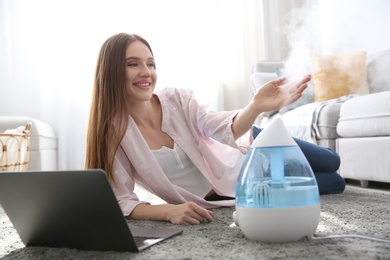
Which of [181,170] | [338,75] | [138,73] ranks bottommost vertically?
[181,170]

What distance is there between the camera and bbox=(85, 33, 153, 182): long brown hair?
1.54m

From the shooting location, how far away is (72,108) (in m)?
4.19

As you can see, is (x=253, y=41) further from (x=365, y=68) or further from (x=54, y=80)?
(x=54, y=80)

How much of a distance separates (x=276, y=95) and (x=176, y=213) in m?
Result: 0.42

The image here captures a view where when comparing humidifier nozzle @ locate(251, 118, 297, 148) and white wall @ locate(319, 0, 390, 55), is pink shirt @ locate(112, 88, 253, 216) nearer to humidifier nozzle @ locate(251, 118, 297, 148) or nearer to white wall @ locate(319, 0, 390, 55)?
humidifier nozzle @ locate(251, 118, 297, 148)

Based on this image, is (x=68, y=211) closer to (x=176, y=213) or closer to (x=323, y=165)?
(x=176, y=213)

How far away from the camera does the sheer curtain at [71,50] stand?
4156mm

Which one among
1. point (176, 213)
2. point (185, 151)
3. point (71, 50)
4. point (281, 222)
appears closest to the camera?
point (281, 222)

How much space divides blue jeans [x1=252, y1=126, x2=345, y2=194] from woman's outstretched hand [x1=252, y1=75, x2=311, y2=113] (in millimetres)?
553

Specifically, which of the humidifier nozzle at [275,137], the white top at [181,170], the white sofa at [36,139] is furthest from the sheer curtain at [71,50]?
the humidifier nozzle at [275,137]

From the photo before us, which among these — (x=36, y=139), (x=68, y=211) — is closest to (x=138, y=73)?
(x=68, y=211)

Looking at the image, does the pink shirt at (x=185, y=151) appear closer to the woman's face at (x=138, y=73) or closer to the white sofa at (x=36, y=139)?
the woman's face at (x=138, y=73)

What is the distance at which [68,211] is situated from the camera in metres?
1.02

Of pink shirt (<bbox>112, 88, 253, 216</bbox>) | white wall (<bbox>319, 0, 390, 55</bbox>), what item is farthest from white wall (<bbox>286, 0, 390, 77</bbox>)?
pink shirt (<bbox>112, 88, 253, 216</bbox>)
